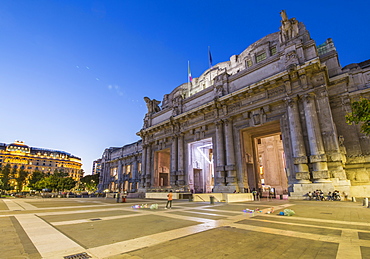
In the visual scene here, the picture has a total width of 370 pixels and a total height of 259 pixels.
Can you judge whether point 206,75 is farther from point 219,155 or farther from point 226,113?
point 219,155

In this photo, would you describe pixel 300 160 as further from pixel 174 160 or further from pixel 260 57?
pixel 174 160

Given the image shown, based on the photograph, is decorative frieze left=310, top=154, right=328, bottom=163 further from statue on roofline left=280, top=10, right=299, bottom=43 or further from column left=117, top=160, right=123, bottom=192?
column left=117, top=160, right=123, bottom=192

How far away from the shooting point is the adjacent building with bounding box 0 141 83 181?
108250mm

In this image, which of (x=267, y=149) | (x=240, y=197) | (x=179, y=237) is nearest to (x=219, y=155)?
(x=240, y=197)

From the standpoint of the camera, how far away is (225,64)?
125 ft

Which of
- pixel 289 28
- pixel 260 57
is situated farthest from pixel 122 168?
pixel 289 28

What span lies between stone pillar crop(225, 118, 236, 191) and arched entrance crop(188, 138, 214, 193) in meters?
4.62

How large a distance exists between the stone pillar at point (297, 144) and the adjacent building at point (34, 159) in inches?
4552

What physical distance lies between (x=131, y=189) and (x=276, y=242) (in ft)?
179

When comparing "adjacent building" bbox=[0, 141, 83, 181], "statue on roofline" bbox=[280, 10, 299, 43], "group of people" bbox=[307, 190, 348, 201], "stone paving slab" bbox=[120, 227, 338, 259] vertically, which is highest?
"statue on roofline" bbox=[280, 10, 299, 43]

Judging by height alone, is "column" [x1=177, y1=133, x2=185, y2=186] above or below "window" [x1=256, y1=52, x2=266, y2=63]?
below

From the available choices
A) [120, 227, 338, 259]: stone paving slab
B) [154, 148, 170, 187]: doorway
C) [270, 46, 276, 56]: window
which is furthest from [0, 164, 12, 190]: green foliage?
[270, 46, 276, 56]: window

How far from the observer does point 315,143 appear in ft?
63.5

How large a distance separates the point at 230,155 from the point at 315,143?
32.6 ft
